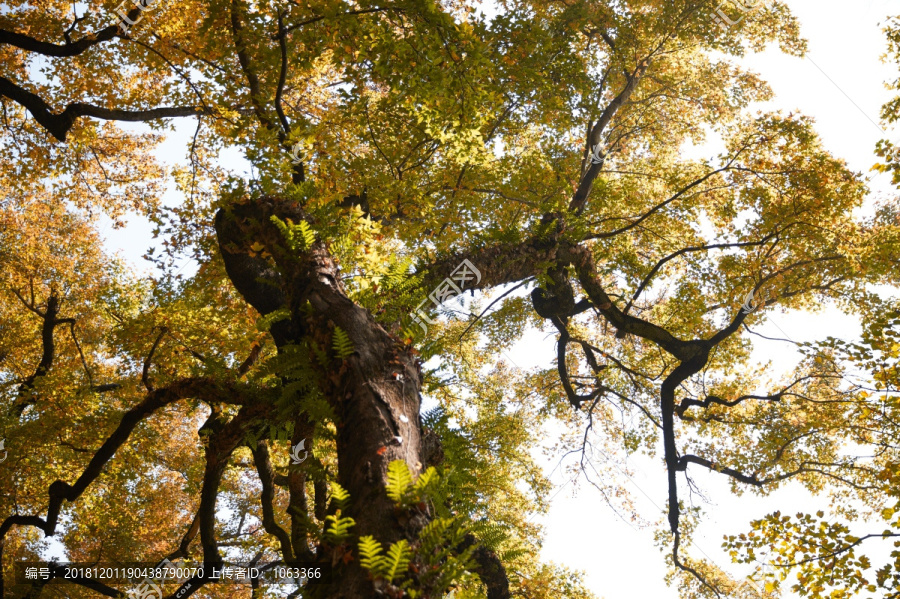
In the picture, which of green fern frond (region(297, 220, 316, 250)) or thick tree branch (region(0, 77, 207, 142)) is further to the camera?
thick tree branch (region(0, 77, 207, 142))

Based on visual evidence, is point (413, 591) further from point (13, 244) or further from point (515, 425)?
point (13, 244)

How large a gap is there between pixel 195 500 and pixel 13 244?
718 cm

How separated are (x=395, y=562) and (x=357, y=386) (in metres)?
1.17

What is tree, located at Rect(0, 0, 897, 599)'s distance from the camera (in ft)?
13.1

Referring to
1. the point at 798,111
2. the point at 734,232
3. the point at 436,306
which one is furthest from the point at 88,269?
the point at 798,111

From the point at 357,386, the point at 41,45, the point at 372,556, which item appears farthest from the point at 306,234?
the point at 41,45

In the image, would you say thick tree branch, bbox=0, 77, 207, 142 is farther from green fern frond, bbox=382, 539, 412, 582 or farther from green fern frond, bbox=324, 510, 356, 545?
green fern frond, bbox=382, 539, 412, 582

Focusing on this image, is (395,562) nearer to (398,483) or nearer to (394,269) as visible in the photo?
(398,483)

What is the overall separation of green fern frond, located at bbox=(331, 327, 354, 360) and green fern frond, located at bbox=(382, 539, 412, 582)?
4.23ft

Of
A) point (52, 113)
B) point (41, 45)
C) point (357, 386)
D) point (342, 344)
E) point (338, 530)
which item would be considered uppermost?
point (41, 45)

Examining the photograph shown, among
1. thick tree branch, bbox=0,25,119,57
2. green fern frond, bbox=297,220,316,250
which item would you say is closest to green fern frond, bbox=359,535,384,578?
green fern frond, bbox=297,220,316,250

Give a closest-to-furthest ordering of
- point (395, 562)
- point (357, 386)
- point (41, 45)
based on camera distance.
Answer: point (395, 562) → point (357, 386) → point (41, 45)

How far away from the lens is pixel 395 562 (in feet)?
6.90

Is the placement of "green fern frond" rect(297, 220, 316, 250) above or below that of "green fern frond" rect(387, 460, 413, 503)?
above
